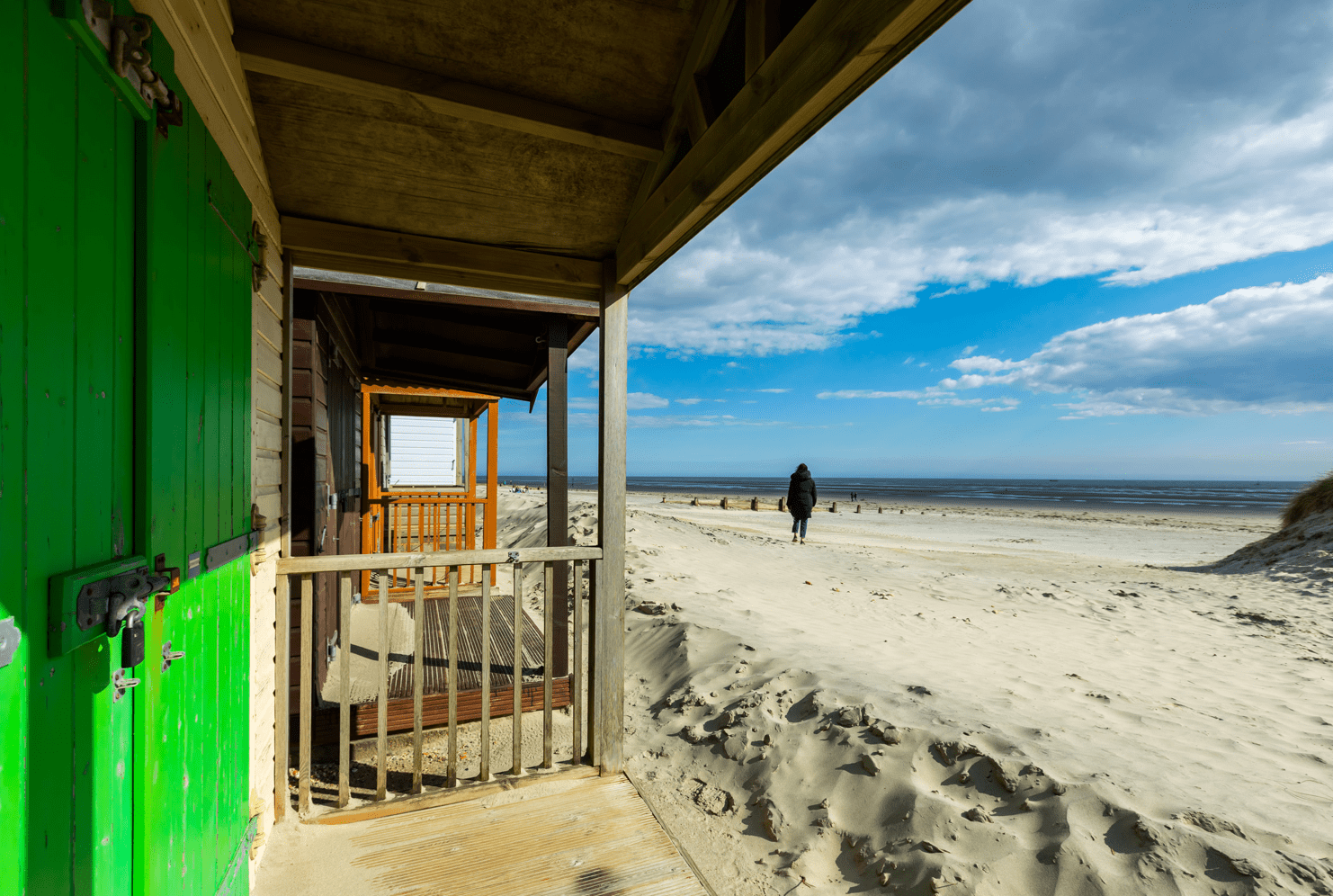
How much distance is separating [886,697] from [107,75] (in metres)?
3.96

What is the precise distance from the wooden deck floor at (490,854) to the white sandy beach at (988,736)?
0.28 m

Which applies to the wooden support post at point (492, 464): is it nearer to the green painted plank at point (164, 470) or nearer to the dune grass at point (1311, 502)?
the green painted plank at point (164, 470)

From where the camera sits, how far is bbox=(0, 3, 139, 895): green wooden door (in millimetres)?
863

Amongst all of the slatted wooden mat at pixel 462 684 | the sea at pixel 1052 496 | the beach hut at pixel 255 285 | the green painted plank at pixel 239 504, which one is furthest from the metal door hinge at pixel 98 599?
the sea at pixel 1052 496

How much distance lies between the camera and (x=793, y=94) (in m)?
1.55

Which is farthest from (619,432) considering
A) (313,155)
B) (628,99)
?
(313,155)

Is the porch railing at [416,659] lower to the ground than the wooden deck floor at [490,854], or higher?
higher

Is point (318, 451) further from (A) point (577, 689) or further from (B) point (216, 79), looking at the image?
(B) point (216, 79)

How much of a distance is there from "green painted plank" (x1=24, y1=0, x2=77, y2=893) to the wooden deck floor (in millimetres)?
1615

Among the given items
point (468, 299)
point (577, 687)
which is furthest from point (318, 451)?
point (577, 687)

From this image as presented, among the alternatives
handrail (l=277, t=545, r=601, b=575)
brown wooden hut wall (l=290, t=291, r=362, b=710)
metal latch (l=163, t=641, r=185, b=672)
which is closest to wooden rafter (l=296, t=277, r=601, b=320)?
brown wooden hut wall (l=290, t=291, r=362, b=710)

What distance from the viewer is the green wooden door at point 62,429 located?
863mm

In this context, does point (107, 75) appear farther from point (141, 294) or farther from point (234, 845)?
point (234, 845)

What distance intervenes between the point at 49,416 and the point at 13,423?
0.10 metres
